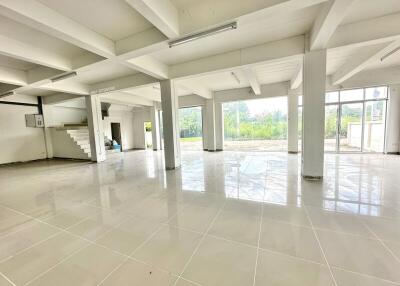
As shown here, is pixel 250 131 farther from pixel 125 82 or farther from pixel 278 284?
pixel 278 284

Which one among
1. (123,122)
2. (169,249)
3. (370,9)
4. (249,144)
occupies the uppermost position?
(370,9)

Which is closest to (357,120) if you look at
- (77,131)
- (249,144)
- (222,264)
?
(249,144)

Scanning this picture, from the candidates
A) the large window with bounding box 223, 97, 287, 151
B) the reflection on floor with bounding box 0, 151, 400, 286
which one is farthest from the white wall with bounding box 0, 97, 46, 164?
the large window with bounding box 223, 97, 287, 151

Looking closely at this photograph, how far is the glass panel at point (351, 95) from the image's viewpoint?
6.97 metres

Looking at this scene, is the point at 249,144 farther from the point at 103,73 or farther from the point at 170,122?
the point at 103,73

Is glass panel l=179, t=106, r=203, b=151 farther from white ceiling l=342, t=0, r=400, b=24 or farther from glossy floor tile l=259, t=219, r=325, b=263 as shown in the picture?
glossy floor tile l=259, t=219, r=325, b=263

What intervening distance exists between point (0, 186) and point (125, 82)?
4399mm

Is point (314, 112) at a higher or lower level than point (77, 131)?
higher

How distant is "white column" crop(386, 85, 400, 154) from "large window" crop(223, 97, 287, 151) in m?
3.61

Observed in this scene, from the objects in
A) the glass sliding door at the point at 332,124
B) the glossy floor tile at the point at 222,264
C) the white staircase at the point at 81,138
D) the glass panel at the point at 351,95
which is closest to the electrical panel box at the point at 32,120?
the white staircase at the point at 81,138

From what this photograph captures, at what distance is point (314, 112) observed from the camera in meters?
3.79

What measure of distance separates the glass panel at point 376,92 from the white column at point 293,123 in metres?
2.53

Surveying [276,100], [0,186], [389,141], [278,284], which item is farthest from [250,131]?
[0,186]

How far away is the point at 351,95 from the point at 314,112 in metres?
5.16
